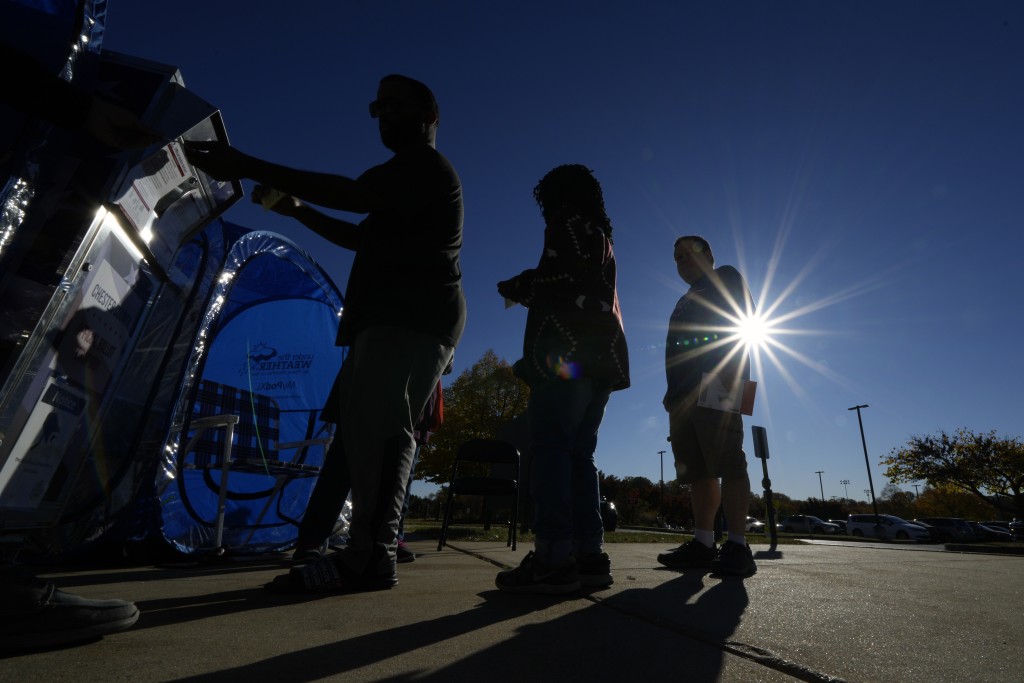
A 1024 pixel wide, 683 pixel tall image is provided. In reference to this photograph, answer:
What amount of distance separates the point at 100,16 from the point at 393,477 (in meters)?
1.82

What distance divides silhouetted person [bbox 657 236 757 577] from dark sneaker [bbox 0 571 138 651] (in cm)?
250

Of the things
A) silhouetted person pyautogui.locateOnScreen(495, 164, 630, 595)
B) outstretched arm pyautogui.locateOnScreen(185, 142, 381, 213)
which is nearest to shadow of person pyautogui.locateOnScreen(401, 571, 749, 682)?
silhouetted person pyautogui.locateOnScreen(495, 164, 630, 595)

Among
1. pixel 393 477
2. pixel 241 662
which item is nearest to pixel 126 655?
pixel 241 662

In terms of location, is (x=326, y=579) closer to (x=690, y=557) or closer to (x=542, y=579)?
(x=542, y=579)

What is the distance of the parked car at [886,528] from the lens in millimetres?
26781

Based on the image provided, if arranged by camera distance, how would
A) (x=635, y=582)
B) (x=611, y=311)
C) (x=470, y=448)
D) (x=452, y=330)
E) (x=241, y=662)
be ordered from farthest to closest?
(x=470, y=448)
(x=635, y=582)
(x=611, y=311)
(x=452, y=330)
(x=241, y=662)

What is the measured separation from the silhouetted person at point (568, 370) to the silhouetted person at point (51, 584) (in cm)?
119

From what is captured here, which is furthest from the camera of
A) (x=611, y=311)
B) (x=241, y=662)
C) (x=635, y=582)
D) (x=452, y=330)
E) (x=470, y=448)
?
(x=470, y=448)

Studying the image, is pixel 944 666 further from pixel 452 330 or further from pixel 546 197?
pixel 546 197

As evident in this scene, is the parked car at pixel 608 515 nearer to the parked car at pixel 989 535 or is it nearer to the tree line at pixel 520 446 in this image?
the tree line at pixel 520 446

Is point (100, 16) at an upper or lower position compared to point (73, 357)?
upper

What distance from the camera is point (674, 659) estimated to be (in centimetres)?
105

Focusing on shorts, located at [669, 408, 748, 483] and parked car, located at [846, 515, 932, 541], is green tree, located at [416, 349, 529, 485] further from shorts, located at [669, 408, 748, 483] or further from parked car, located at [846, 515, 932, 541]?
parked car, located at [846, 515, 932, 541]

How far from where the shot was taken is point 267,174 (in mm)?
1625
